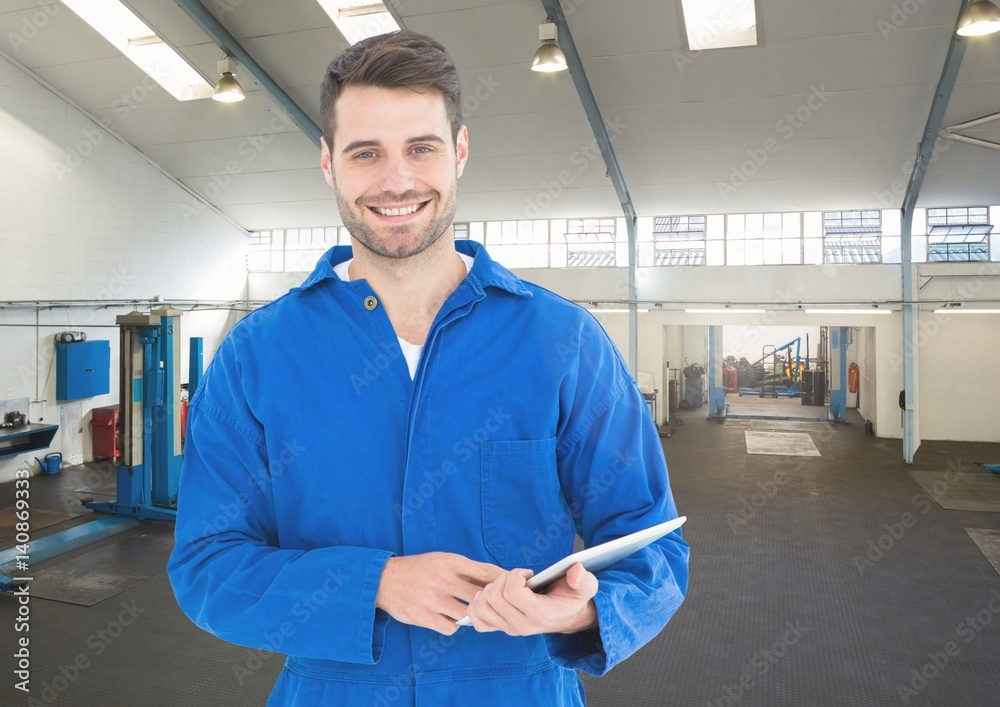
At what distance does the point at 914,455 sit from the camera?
11102 mm

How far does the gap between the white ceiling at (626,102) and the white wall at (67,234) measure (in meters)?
0.46

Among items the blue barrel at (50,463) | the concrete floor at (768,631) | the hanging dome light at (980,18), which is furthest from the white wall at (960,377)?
the blue barrel at (50,463)

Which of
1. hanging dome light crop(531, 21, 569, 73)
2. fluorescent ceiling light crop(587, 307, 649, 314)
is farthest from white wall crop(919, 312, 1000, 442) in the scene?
hanging dome light crop(531, 21, 569, 73)

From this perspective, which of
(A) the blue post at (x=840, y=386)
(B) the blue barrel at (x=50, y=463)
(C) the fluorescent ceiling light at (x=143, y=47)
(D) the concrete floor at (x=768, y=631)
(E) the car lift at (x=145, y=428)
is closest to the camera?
(D) the concrete floor at (x=768, y=631)

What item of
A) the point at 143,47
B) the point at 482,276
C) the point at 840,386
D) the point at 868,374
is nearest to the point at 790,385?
the point at 840,386

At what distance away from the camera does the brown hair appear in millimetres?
1120

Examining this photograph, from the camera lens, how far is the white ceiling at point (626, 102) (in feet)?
24.8

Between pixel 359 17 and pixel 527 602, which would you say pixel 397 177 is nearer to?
pixel 527 602

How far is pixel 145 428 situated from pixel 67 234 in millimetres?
4211

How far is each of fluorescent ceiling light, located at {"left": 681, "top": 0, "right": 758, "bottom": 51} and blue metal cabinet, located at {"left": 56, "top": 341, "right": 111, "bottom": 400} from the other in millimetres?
9054

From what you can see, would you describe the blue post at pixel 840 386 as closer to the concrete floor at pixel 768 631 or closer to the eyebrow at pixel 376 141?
the concrete floor at pixel 768 631

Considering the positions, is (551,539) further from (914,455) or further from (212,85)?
(914,455)

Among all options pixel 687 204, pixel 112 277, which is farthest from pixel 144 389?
pixel 687 204

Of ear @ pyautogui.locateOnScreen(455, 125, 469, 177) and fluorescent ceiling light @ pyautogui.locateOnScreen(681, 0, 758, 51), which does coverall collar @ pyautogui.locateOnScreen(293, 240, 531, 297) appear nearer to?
ear @ pyautogui.locateOnScreen(455, 125, 469, 177)
